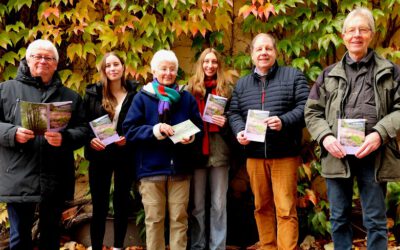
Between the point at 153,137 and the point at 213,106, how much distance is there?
0.70 m

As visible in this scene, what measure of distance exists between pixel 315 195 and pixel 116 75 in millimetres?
2358

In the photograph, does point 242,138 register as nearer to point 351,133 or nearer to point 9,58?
point 351,133

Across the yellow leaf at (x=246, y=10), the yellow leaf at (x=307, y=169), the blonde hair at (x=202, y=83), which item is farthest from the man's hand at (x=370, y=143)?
the yellow leaf at (x=246, y=10)

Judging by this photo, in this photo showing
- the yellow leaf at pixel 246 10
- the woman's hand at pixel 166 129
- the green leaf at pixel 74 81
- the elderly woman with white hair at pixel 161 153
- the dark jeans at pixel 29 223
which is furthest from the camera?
the green leaf at pixel 74 81

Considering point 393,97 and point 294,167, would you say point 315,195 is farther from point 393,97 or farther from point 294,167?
point 393,97

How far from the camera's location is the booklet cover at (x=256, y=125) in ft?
11.5

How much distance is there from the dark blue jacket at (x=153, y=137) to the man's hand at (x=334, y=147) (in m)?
1.06

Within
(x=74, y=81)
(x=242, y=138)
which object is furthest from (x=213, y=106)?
(x=74, y=81)

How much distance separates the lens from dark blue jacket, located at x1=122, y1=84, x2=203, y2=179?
3.47 meters

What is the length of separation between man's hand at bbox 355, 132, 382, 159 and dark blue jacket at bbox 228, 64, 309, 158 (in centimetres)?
70

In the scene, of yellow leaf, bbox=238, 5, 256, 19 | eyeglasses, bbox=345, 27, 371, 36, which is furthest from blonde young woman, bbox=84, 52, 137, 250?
eyeglasses, bbox=345, 27, 371, 36

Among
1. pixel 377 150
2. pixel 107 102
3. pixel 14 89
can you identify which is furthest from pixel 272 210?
pixel 14 89

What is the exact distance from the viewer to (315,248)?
4375mm

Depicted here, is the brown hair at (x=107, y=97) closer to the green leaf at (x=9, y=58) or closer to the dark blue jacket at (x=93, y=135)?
the dark blue jacket at (x=93, y=135)
